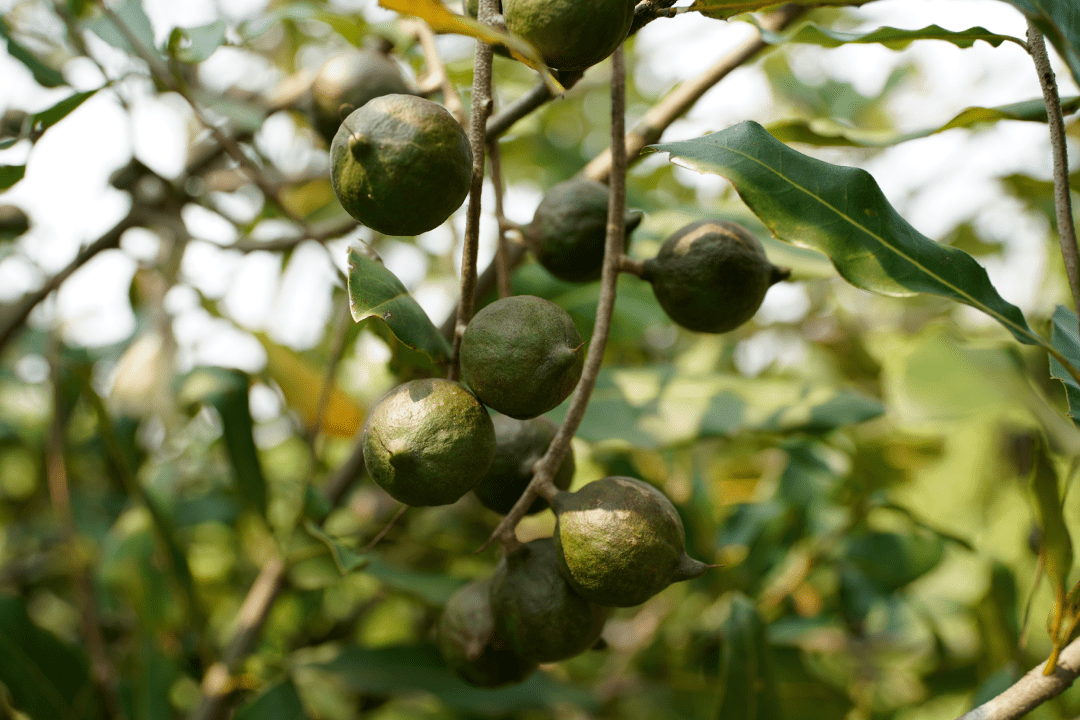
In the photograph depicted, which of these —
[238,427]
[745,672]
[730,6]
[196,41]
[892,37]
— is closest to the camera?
[730,6]

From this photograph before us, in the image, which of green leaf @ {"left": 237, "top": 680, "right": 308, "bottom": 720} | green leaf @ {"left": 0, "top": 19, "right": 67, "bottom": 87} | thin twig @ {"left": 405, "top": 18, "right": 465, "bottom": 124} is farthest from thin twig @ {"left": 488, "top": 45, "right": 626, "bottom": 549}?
green leaf @ {"left": 0, "top": 19, "right": 67, "bottom": 87}

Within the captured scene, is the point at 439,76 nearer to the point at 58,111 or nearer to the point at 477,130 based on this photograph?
the point at 477,130

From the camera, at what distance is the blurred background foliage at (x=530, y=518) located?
124 centimetres

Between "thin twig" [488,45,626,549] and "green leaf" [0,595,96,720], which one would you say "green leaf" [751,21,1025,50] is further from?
"green leaf" [0,595,96,720]

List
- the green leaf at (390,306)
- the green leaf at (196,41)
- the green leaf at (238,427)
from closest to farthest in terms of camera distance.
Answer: the green leaf at (390,306) → the green leaf at (196,41) → the green leaf at (238,427)

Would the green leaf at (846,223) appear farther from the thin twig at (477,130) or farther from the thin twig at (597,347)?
the thin twig at (477,130)

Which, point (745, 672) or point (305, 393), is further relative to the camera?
point (305, 393)

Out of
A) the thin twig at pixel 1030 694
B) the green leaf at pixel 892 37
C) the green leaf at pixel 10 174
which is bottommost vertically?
the thin twig at pixel 1030 694

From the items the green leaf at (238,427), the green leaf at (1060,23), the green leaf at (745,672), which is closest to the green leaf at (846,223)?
the green leaf at (1060,23)

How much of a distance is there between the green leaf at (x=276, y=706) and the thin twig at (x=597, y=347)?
2.13ft

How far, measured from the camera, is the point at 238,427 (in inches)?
54.7

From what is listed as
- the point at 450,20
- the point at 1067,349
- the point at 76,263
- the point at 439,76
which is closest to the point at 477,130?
the point at 450,20

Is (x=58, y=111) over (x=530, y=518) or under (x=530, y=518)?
over

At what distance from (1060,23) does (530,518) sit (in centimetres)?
126
